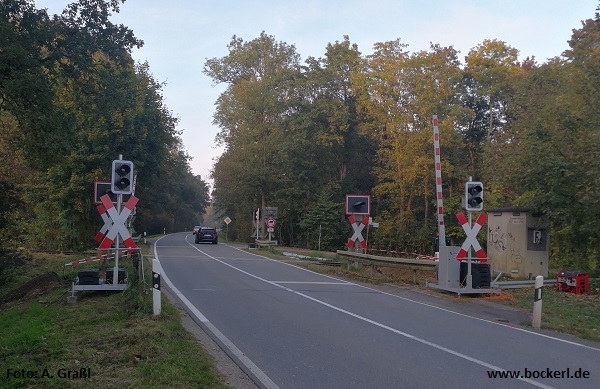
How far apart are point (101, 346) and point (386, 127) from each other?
39785mm

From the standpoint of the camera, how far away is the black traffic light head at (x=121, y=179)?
12367mm

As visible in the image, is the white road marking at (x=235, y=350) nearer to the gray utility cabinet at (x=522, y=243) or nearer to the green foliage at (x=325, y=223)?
the gray utility cabinet at (x=522, y=243)

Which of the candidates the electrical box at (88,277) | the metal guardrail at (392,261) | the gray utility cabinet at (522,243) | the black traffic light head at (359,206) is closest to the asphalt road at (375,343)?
the electrical box at (88,277)

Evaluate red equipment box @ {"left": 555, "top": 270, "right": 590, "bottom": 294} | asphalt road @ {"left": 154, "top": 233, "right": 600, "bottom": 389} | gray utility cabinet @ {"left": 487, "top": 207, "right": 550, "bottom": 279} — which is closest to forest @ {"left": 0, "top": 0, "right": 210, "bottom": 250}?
asphalt road @ {"left": 154, "top": 233, "right": 600, "bottom": 389}

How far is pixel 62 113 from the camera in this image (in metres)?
17.8

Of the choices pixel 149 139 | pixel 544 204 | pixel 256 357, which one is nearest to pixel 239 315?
pixel 256 357

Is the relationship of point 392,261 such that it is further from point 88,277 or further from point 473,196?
point 88,277

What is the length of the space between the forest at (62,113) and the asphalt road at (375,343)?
22.3 feet

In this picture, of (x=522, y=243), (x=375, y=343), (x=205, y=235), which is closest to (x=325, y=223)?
(x=205, y=235)

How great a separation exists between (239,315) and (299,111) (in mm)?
43280

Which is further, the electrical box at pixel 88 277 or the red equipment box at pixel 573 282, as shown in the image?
the red equipment box at pixel 573 282

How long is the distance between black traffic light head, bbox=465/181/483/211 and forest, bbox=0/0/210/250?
1231 centimetres

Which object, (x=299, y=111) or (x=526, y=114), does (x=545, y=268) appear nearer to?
(x=526, y=114)

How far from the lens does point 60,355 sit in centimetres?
754
